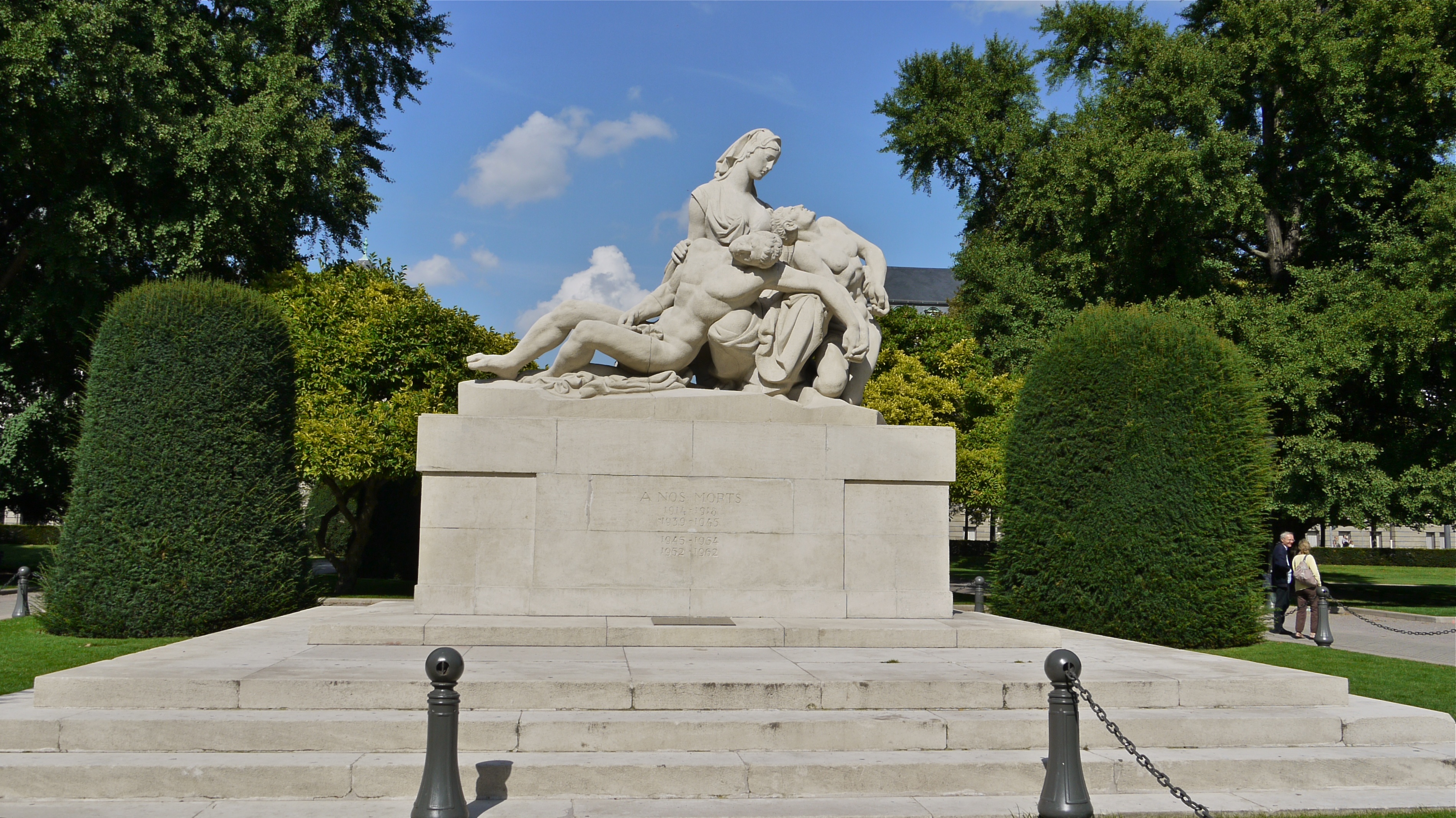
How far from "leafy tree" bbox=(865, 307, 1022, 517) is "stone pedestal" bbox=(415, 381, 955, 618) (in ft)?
51.1

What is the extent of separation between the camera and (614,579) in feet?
33.5

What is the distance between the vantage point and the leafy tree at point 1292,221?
21.2 meters

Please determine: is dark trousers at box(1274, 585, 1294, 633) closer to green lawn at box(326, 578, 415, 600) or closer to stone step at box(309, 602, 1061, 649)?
stone step at box(309, 602, 1061, 649)

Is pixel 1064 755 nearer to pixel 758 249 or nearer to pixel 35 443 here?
pixel 758 249

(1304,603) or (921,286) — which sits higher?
(921,286)

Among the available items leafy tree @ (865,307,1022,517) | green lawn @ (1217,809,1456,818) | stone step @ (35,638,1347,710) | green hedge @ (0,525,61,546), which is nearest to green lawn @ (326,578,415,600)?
stone step @ (35,638,1347,710)

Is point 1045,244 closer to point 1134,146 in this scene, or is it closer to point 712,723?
point 1134,146

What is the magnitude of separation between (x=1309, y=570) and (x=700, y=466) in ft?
41.6

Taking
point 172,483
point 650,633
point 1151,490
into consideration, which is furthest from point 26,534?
point 1151,490

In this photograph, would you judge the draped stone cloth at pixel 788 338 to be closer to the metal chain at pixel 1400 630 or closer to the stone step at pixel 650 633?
the stone step at pixel 650 633

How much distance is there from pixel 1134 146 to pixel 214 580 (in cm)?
2022

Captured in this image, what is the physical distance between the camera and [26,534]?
45.1m

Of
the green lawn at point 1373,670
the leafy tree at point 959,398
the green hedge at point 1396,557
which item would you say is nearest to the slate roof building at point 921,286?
the green hedge at point 1396,557

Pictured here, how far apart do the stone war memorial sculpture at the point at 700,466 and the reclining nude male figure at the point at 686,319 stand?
0.07ft
